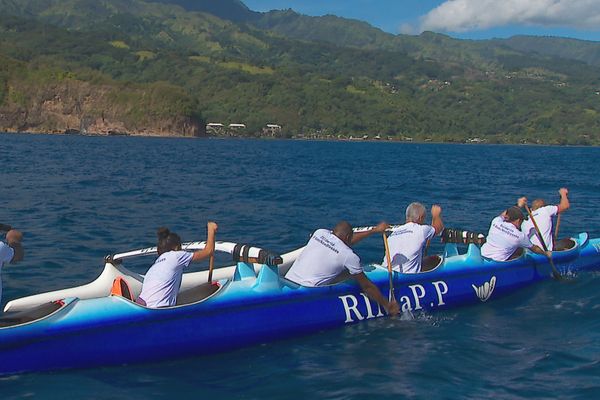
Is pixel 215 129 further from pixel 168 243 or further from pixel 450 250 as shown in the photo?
pixel 168 243

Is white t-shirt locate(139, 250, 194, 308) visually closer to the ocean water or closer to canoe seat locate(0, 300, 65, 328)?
the ocean water

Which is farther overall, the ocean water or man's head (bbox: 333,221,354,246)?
man's head (bbox: 333,221,354,246)

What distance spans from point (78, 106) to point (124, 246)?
12576 centimetres

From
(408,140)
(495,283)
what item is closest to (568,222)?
(495,283)

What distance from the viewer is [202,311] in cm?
878

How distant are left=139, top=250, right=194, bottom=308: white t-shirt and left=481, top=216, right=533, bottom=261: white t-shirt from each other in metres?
6.44

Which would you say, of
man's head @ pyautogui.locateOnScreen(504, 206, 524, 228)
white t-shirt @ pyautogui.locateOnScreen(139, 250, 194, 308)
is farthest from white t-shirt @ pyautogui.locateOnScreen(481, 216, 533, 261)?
white t-shirt @ pyautogui.locateOnScreen(139, 250, 194, 308)

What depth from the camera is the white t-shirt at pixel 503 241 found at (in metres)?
12.4

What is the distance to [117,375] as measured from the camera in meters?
8.04

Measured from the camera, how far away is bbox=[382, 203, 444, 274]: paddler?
10.9 m

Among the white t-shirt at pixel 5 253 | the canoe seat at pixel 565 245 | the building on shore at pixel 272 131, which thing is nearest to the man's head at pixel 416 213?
the canoe seat at pixel 565 245

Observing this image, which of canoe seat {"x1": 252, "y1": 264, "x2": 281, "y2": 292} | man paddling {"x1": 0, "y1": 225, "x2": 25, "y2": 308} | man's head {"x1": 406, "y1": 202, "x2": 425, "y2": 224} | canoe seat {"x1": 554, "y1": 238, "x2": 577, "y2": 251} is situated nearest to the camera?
man paddling {"x1": 0, "y1": 225, "x2": 25, "y2": 308}

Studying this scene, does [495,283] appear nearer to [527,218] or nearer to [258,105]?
[527,218]

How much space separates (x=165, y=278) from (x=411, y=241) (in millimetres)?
4323
